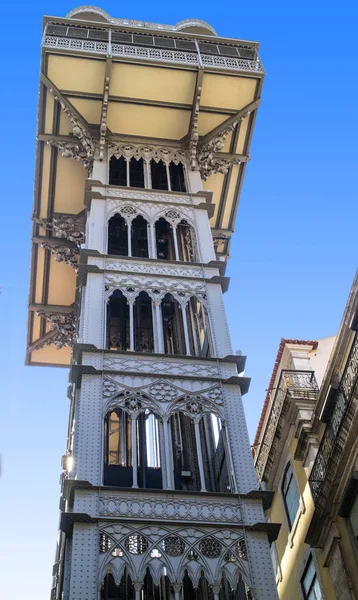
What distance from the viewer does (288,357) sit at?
21062 millimetres

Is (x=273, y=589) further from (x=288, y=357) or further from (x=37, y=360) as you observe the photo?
(x=37, y=360)

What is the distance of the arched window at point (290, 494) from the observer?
61.5 ft

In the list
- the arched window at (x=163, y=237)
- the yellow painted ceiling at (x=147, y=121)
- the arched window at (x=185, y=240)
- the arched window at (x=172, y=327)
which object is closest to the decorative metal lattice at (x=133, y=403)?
the arched window at (x=172, y=327)

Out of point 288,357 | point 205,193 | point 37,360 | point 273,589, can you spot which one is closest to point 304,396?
point 288,357

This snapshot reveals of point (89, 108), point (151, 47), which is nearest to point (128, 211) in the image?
point (89, 108)

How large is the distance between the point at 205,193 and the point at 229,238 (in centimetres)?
375

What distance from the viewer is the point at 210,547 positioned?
11805 millimetres

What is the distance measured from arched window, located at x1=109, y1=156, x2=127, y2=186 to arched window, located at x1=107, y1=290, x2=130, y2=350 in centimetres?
473

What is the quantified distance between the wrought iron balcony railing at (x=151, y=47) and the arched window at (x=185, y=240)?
493cm

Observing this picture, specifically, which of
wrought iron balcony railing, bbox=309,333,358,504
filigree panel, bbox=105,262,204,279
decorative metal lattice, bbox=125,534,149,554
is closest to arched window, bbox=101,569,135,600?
decorative metal lattice, bbox=125,534,149,554

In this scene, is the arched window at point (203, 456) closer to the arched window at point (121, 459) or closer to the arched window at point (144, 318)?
the arched window at point (121, 459)

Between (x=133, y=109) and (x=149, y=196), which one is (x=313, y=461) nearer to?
(x=149, y=196)

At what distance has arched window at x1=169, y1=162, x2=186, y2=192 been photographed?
21.8 meters

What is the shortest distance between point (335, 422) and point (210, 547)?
4970 mm
